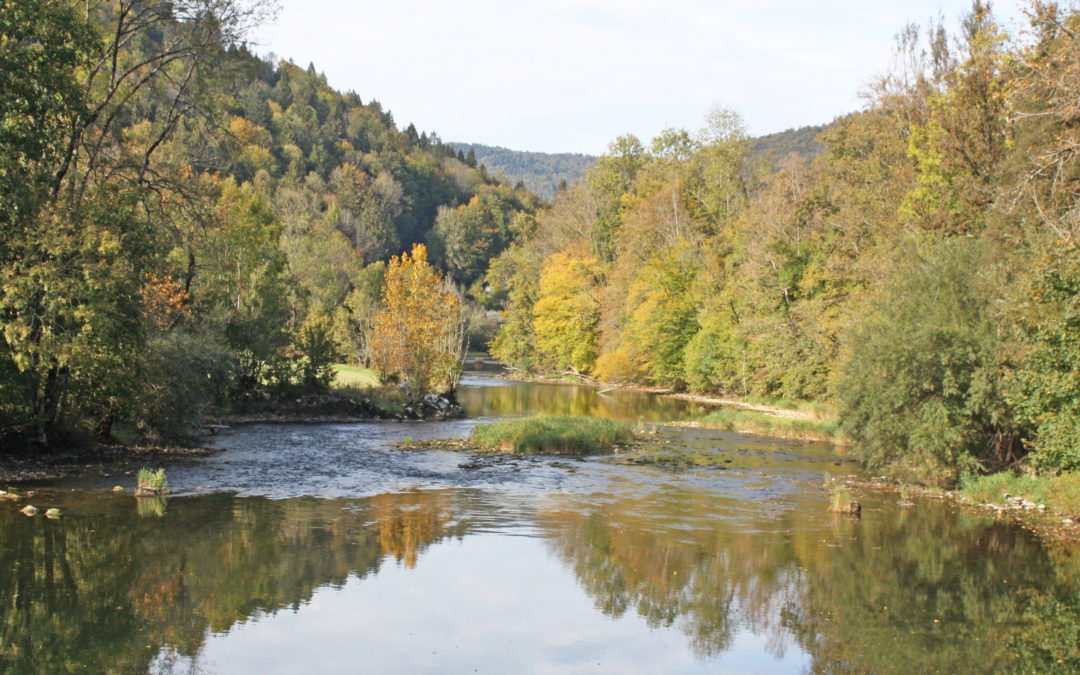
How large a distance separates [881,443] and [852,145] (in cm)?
2592

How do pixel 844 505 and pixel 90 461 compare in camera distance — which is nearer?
pixel 844 505

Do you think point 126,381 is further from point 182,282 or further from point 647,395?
point 647,395

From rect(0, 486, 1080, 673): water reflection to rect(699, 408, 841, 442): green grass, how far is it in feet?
47.7

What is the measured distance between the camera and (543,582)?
13930mm

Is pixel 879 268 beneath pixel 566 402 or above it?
above

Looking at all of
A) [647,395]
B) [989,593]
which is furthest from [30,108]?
[647,395]

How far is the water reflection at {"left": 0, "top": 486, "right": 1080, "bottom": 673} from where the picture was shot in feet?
34.9

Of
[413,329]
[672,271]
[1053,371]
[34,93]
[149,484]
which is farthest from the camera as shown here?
[672,271]

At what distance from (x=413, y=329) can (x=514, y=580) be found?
92.0ft

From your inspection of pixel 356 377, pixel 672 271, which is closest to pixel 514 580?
pixel 356 377

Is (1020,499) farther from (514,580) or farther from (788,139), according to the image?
(788,139)

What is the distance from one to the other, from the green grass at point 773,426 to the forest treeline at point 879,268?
233 cm

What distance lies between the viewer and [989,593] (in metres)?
13.5

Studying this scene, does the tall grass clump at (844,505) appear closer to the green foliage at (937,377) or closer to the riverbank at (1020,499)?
the riverbank at (1020,499)
